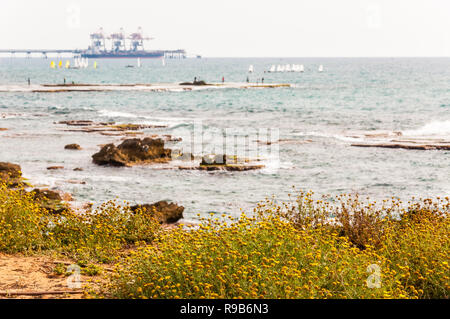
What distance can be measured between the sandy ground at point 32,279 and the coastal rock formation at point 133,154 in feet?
54.5

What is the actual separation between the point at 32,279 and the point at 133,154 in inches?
733

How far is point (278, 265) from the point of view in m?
6.57

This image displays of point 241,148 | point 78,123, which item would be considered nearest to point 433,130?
point 241,148

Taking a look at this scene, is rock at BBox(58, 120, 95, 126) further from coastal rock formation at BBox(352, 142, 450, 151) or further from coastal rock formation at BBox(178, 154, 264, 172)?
coastal rock formation at BBox(352, 142, 450, 151)

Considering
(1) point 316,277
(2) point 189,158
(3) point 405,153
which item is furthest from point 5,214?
(3) point 405,153

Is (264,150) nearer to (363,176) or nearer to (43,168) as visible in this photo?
(363,176)

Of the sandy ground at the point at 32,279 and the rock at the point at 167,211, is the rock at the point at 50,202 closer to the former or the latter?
the rock at the point at 167,211

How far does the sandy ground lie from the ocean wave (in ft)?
111

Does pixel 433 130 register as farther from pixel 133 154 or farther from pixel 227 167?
pixel 133 154

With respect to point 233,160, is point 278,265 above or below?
above

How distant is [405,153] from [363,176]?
7.01m

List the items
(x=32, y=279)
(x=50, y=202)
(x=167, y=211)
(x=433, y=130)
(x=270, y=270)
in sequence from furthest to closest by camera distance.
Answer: (x=433, y=130)
(x=50, y=202)
(x=167, y=211)
(x=32, y=279)
(x=270, y=270)

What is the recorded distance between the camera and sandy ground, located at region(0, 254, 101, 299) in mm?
7395

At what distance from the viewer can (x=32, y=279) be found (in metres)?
8.27
